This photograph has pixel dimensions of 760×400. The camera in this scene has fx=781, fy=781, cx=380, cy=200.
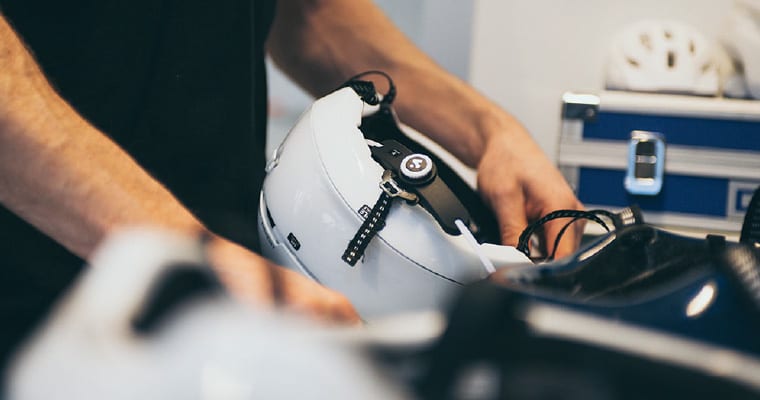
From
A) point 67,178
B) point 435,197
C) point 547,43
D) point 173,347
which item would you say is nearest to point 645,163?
point 547,43

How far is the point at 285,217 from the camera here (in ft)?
2.02

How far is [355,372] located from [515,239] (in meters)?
0.47

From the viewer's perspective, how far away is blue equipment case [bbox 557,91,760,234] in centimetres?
123

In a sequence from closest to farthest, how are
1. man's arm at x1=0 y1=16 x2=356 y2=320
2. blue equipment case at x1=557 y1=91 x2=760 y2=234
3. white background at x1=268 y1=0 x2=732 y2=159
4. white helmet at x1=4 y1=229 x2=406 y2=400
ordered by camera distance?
white helmet at x1=4 y1=229 x2=406 y2=400 → man's arm at x1=0 y1=16 x2=356 y2=320 → blue equipment case at x1=557 y1=91 x2=760 y2=234 → white background at x1=268 y1=0 x2=732 y2=159

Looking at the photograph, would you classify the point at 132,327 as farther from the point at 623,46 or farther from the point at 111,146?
the point at 623,46

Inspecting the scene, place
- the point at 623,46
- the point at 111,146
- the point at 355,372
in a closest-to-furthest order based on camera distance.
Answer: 1. the point at 355,372
2. the point at 111,146
3. the point at 623,46

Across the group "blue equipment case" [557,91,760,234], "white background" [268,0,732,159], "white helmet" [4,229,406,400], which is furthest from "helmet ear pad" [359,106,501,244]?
"white background" [268,0,732,159]

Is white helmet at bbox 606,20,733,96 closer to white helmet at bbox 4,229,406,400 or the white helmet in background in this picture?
the white helmet in background

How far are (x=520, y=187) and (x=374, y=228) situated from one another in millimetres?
240

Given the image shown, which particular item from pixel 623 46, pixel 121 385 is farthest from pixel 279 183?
pixel 623 46

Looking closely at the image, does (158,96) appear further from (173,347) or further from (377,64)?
(173,347)

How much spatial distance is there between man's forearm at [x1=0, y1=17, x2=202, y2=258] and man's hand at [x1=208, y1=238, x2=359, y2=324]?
9 cm

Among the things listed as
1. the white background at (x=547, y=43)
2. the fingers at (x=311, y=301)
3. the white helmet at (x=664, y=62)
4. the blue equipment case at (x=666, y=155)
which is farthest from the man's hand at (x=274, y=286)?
the white background at (x=547, y=43)

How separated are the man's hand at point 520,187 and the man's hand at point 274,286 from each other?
33cm
